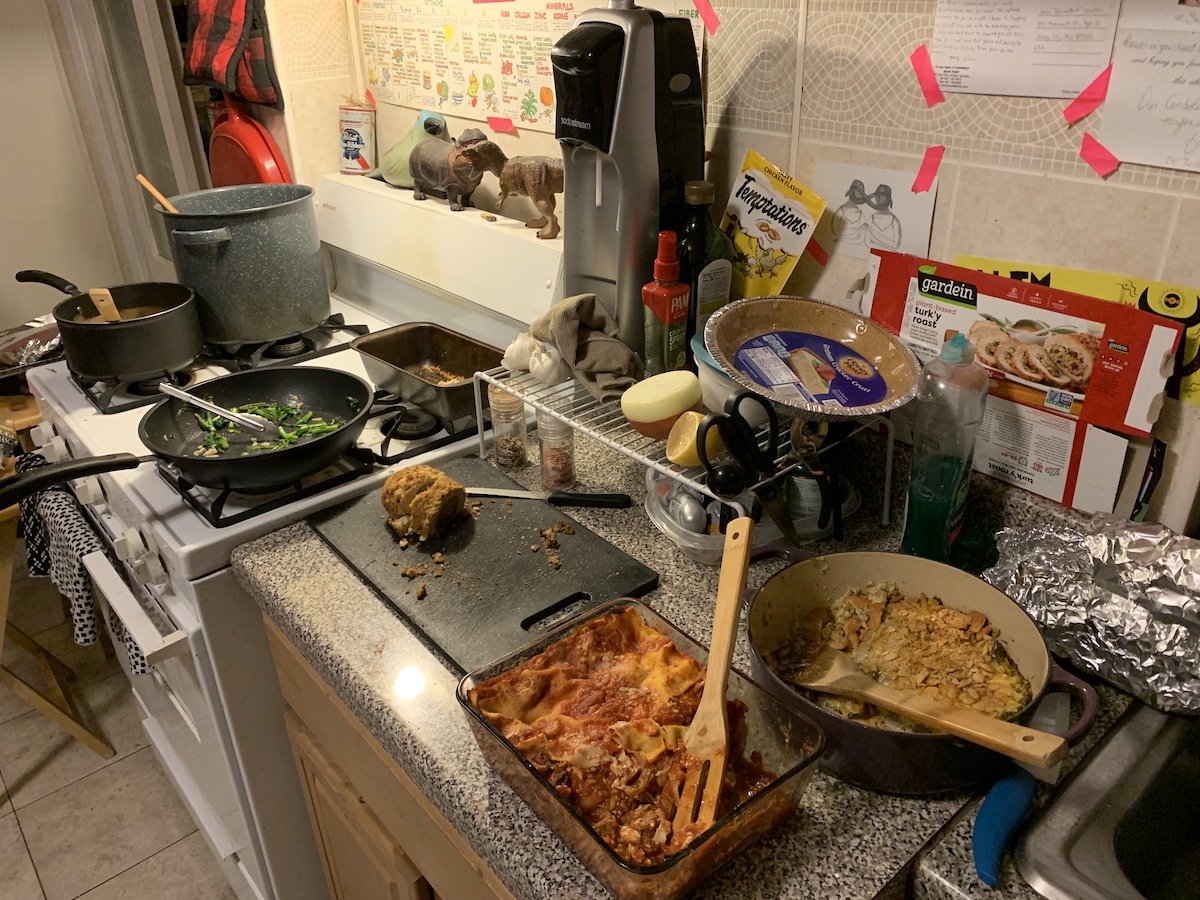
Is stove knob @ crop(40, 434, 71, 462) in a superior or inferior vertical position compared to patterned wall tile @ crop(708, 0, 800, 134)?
inferior

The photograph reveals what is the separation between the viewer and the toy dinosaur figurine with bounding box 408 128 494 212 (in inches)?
55.5

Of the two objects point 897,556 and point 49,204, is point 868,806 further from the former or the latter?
point 49,204

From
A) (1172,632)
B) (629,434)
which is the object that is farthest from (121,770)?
(1172,632)

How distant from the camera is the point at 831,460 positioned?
0.95 meters

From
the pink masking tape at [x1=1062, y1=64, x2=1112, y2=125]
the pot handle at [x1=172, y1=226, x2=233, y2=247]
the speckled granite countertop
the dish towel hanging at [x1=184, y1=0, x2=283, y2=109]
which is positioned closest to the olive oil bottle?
the speckled granite countertop

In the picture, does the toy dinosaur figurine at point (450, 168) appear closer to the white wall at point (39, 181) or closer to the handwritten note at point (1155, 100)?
the handwritten note at point (1155, 100)

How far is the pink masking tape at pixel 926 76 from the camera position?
0.85m

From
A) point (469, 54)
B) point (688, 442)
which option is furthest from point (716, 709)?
point (469, 54)

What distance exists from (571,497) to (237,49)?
121cm

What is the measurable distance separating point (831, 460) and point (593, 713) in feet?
1.36

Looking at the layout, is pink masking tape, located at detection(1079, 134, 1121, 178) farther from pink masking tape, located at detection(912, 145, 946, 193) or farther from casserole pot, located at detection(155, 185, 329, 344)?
casserole pot, located at detection(155, 185, 329, 344)

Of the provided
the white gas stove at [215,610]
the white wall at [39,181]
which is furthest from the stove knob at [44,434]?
the white wall at [39,181]

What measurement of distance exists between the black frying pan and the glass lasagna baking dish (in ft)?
1.62

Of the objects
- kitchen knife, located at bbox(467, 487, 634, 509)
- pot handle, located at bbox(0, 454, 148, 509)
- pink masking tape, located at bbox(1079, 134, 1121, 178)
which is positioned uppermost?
pink masking tape, located at bbox(1079, 134, 1121, 178)
